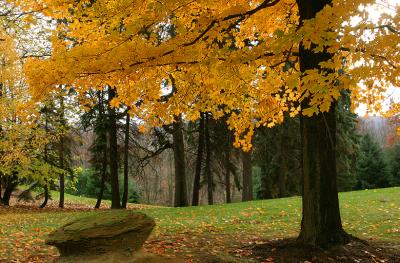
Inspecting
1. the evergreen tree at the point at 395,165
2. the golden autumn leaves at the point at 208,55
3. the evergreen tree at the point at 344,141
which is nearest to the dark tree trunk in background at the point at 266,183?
the evergreen tree at the point at 344,141

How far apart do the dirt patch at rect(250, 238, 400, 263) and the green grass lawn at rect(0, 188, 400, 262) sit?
648 mm

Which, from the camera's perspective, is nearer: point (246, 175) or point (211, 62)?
point (211, 62)

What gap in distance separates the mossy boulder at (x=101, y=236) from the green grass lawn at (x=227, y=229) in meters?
1.12

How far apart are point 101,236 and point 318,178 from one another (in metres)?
3.37

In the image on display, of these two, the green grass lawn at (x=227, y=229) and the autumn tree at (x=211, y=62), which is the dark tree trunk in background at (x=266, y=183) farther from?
the autumn tree at (x=211, y=62)

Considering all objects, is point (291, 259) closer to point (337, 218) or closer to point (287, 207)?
point (337, 218)

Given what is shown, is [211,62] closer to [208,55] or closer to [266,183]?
[208,55]

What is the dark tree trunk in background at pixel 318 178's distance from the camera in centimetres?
612

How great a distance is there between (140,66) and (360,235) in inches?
226

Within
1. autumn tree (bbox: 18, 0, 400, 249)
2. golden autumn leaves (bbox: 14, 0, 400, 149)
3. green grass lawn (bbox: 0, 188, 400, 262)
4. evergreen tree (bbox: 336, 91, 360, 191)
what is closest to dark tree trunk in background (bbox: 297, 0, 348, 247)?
autumn tree (bbox: 18, 0, 400, 249)

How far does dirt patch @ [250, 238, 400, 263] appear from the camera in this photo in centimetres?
582

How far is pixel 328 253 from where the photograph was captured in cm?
591

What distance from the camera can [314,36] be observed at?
389 cm

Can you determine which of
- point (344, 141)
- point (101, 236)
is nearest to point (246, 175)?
point (344, 141)
